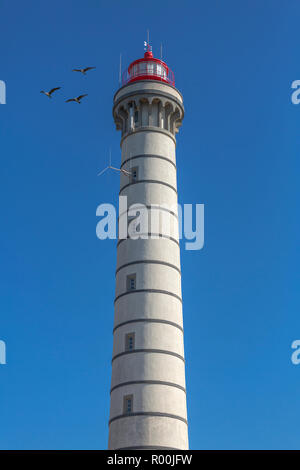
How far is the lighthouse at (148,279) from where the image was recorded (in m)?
28.9

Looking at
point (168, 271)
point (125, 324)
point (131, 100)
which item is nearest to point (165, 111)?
point (131, 100)

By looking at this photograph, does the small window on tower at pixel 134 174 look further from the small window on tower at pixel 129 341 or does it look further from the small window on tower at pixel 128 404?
the small window on tower at pixel 128 404

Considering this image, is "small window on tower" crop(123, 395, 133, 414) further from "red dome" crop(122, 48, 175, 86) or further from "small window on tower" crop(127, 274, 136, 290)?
"red dome" crop(122, 48, 175, 86)

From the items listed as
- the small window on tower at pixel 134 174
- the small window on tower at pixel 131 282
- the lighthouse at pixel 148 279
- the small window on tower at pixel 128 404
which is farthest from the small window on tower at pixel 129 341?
the small window on tower at pixel 134 174

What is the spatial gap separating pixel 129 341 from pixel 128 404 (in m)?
3.31

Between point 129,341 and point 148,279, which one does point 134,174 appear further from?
point 129,341

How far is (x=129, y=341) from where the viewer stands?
30859mm

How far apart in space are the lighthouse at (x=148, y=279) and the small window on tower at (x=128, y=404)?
1.9 inches

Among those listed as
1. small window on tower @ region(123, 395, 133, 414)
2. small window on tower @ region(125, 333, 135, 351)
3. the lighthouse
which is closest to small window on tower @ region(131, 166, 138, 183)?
the lighthouse

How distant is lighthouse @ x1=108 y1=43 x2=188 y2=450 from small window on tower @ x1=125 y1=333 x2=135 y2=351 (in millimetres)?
54

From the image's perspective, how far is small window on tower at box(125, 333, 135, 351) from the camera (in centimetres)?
3058
